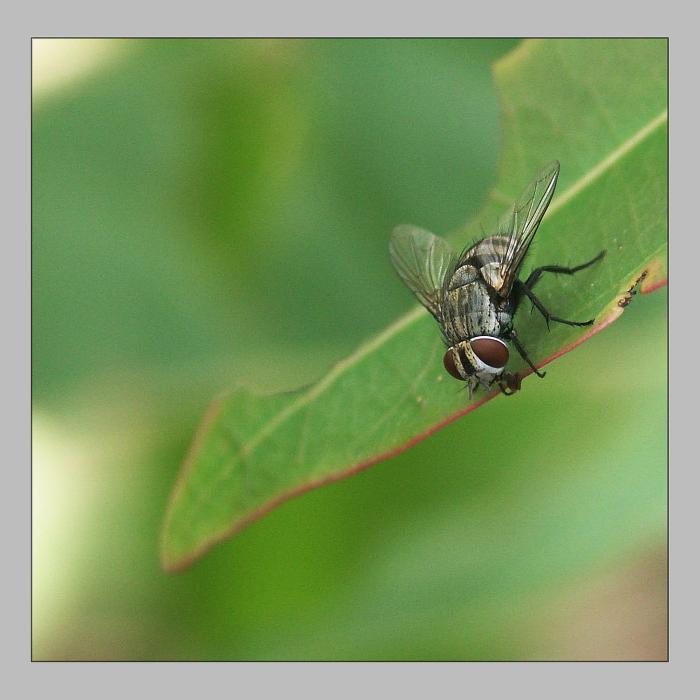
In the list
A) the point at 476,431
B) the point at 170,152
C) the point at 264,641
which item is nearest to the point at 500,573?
the point at 476,431

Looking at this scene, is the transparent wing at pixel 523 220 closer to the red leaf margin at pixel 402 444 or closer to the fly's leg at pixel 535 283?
the fly's leg at pixel 535 283

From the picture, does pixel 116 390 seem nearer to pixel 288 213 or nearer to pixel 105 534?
pixel 105 534

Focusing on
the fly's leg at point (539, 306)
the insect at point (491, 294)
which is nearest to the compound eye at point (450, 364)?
the insect at point (491, 294)

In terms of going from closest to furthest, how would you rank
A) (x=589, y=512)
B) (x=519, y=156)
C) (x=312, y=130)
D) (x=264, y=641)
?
(x=519, y=156)
(x=589, y=512)
(x=264, y=641)
(x=312, y=130)

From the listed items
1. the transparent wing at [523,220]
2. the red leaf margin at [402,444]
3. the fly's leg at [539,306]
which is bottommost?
the red leaf margin at [402,444]

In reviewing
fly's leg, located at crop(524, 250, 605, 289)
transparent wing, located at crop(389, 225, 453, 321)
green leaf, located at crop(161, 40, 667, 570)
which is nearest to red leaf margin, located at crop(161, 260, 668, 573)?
green leaf, located at crop(161, 40, 667, 570)
